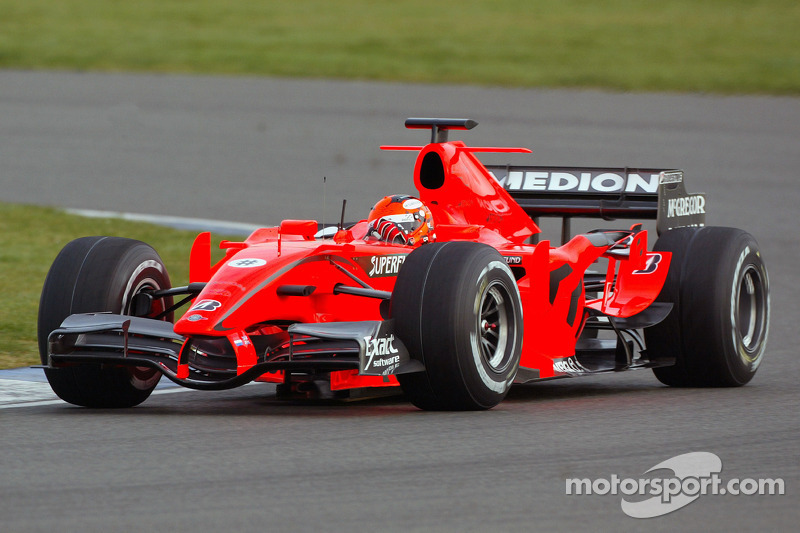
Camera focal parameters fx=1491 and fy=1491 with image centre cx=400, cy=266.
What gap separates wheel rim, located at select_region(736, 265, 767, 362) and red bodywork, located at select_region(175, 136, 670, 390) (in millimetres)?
700

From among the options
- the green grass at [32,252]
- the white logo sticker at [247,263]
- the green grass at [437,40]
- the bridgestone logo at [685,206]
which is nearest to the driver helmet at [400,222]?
the white logo sticker at [247,263]

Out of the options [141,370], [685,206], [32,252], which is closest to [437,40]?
[32,252]

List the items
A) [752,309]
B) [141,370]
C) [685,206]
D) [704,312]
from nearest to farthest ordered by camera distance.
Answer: [141,370] < [704,312] < [752,309] < [685,206]

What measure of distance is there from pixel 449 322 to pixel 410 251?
124 centimetres

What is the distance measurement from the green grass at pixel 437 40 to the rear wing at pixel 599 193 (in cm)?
1844

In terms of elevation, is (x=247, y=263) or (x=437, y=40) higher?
(x=437, y=40)

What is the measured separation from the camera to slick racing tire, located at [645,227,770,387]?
9.36 metres

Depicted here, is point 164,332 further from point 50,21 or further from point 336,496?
point 50,21

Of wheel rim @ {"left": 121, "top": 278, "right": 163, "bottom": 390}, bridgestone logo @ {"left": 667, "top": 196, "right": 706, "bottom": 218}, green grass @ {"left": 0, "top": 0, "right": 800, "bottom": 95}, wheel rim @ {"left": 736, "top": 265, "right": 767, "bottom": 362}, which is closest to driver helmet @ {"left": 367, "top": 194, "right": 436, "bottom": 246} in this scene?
wheel rim @ {"left": 121, "top": 278, "right": 163, "bottom": 390}

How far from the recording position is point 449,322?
7582 mm

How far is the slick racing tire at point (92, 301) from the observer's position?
26.9ft

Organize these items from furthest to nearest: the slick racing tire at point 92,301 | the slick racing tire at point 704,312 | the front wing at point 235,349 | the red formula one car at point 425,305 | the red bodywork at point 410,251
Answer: the slick racing tire at point 704,312
the slick racing tire at point 92,301
the red bodywork at point 410,251
the red formula one car at point 425,305
the front wing at point 235,349

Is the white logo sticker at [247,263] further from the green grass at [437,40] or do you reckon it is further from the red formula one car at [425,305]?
the green grass at [437,40]

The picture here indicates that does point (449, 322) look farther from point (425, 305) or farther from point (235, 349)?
point (235, 349)
